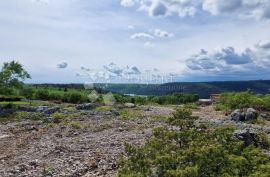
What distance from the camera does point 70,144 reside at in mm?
34750

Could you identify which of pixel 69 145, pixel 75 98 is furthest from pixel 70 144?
pixel 75 98

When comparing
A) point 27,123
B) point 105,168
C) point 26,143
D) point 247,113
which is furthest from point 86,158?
point 247,113

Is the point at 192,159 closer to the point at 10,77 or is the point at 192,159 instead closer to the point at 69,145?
the point at 69,145

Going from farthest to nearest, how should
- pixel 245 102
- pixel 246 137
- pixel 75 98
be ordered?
pixel 75 98 < pixel 245 102 < pixel 246 137

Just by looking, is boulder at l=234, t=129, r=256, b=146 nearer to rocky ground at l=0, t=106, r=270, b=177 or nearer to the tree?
rocky ground at l=0, t=106, r=270, b=177

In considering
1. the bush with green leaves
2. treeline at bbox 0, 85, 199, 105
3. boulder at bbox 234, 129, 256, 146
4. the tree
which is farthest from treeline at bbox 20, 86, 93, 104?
the bush with green leaves

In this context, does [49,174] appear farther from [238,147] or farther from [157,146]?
[238,147]

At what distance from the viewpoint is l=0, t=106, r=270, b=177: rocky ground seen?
1039 inches

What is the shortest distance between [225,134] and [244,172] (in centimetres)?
294

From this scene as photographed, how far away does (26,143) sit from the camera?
37.1 meters

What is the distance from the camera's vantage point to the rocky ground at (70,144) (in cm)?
2639

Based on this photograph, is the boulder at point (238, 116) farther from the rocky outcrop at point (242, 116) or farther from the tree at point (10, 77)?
the tree at point (10, 77)

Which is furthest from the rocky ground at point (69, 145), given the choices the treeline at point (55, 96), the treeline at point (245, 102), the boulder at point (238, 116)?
the treeline at point (55, 96)

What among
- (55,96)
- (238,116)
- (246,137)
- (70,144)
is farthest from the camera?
(55,96)
